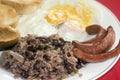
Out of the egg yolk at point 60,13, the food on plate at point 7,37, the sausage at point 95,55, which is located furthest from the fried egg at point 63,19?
the sausage at point 95,55

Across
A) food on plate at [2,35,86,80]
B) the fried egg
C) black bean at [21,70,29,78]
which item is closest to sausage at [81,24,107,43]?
the fried egg

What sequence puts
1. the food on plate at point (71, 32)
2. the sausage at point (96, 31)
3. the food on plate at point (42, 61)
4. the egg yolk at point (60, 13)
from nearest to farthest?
the food on plate at point (42, 61), the sausage at point (96, 31), the food on plate at point (71, 32), the egg yolk at point (60, 13)

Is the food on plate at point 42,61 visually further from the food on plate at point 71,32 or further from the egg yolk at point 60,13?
the egg yolk at point 60,13

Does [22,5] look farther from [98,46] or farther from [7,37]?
[98,46]

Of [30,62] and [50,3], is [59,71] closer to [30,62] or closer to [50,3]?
[30,62]

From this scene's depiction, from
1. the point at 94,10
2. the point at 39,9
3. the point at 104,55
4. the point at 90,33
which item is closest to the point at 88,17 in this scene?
the point at 94,10

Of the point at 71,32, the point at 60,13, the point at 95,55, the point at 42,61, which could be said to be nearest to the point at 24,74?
the point at 42,61

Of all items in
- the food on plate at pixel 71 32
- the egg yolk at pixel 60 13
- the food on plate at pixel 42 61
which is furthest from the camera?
the egg yolk at pixel 60 13
